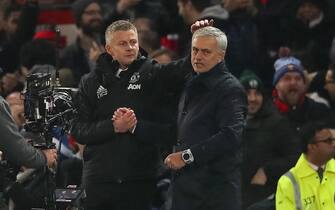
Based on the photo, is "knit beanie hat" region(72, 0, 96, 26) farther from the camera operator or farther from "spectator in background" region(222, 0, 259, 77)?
the camera operator

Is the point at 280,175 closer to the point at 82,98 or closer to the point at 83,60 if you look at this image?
the point at 82,98

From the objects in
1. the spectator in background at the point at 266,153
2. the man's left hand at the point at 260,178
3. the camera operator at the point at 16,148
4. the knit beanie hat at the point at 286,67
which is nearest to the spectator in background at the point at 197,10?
the knit beanie hat at the point at 286,67

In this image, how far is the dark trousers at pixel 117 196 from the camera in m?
7.04

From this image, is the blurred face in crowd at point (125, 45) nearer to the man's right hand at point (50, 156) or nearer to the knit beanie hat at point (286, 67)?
the man's right hand at point (50, 156)

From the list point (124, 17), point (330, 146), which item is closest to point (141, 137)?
point (330, 146)

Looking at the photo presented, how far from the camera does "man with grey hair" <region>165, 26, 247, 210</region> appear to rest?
21.7ft

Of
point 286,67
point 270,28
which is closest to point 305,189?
point 286,67

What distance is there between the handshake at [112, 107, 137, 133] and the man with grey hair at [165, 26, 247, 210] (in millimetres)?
358

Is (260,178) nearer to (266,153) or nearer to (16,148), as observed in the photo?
(266,153)

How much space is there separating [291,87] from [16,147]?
318 cm

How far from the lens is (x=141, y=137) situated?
275 inches

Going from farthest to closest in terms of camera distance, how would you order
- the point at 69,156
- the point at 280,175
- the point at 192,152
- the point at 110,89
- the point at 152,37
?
the point at 152,37 → the point at 69,156 → the point at 280,175 → the point at 110,89 → the point at 192,152

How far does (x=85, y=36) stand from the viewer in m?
10.3

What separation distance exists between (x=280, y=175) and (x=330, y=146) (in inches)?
28.3
